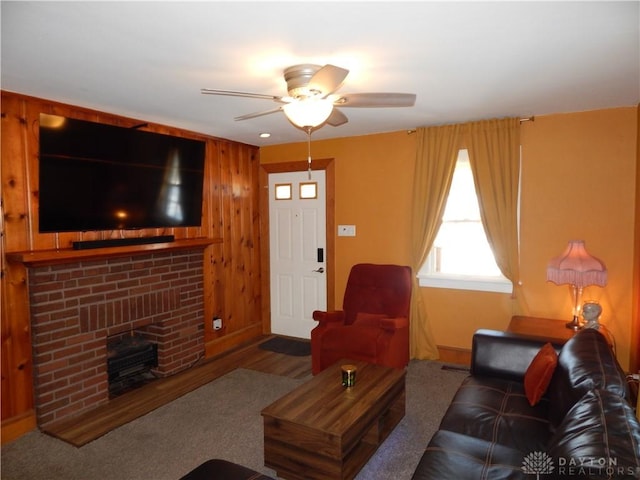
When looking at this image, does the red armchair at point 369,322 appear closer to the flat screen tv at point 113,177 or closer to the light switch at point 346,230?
the light switch at point 346,230

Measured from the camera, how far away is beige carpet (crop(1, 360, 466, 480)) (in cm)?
249

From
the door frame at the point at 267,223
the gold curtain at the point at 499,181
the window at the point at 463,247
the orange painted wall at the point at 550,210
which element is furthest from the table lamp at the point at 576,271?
the door frame at the point at 267,223

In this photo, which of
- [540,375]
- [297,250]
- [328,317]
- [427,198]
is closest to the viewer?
[540,375]

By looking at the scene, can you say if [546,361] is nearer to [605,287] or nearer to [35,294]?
[605,287]

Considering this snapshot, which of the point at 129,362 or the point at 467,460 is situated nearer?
the point at 467,460

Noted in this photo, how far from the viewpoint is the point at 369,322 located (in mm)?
4020

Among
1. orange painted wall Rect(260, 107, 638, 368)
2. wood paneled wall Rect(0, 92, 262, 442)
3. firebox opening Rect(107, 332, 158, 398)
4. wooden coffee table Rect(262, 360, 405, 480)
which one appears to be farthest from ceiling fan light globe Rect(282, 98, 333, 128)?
firebox opening Rect(107, 332, 158, 398)

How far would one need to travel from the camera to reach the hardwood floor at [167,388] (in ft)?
9.74

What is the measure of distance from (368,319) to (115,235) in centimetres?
245

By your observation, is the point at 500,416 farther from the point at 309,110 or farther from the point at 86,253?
the point at 86,253

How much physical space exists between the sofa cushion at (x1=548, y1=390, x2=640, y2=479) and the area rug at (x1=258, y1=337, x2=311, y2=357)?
10.4 ft

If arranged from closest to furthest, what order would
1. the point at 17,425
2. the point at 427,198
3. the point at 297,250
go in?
the point at 17,425, the point at 427,198, the point at 297,250

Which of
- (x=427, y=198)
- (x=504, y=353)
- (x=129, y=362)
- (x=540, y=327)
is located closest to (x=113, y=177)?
(x=129, y=362)

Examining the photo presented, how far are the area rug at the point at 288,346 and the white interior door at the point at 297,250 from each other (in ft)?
0.51
